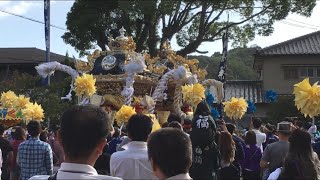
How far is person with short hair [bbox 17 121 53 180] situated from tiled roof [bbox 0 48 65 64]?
28.8 m

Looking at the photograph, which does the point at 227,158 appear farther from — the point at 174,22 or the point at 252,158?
the point at 174,22

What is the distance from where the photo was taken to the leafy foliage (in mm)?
21120

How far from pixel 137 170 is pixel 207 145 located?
3.36 m

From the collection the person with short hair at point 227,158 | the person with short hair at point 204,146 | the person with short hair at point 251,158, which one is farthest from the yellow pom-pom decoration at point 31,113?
the person with short hair at point 227,158

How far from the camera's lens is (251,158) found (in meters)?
9.42

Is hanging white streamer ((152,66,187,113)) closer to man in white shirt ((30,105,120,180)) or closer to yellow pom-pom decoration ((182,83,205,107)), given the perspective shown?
yellow pom-pom decoration ((182,83,205,107))

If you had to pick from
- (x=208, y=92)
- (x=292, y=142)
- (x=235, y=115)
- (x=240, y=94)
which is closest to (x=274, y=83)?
(x=240, y=94)

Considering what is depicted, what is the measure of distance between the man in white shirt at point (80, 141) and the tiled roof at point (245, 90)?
97.2ft

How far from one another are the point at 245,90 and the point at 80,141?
105 feet

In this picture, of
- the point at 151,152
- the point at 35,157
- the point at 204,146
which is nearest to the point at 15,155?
the point at 35,157

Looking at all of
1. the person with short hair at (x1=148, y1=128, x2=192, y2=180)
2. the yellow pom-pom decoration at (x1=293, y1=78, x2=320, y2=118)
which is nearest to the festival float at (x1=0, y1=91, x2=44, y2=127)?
the yellow pom-pom decoration at (x1=293, y1=78, x2=320, y2=118)

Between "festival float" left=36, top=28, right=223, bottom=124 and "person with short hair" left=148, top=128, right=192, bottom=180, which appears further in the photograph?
"festival float" left=36, top=28, right=223, bottom=124

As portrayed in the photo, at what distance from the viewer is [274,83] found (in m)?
32.1

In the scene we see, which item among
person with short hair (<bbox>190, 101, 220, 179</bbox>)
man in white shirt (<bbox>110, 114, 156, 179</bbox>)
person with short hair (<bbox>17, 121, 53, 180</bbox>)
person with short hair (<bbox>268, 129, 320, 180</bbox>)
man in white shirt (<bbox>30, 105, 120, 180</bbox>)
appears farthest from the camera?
person with short hair (<bbox>190, 101, 220, 179</bbox>)
